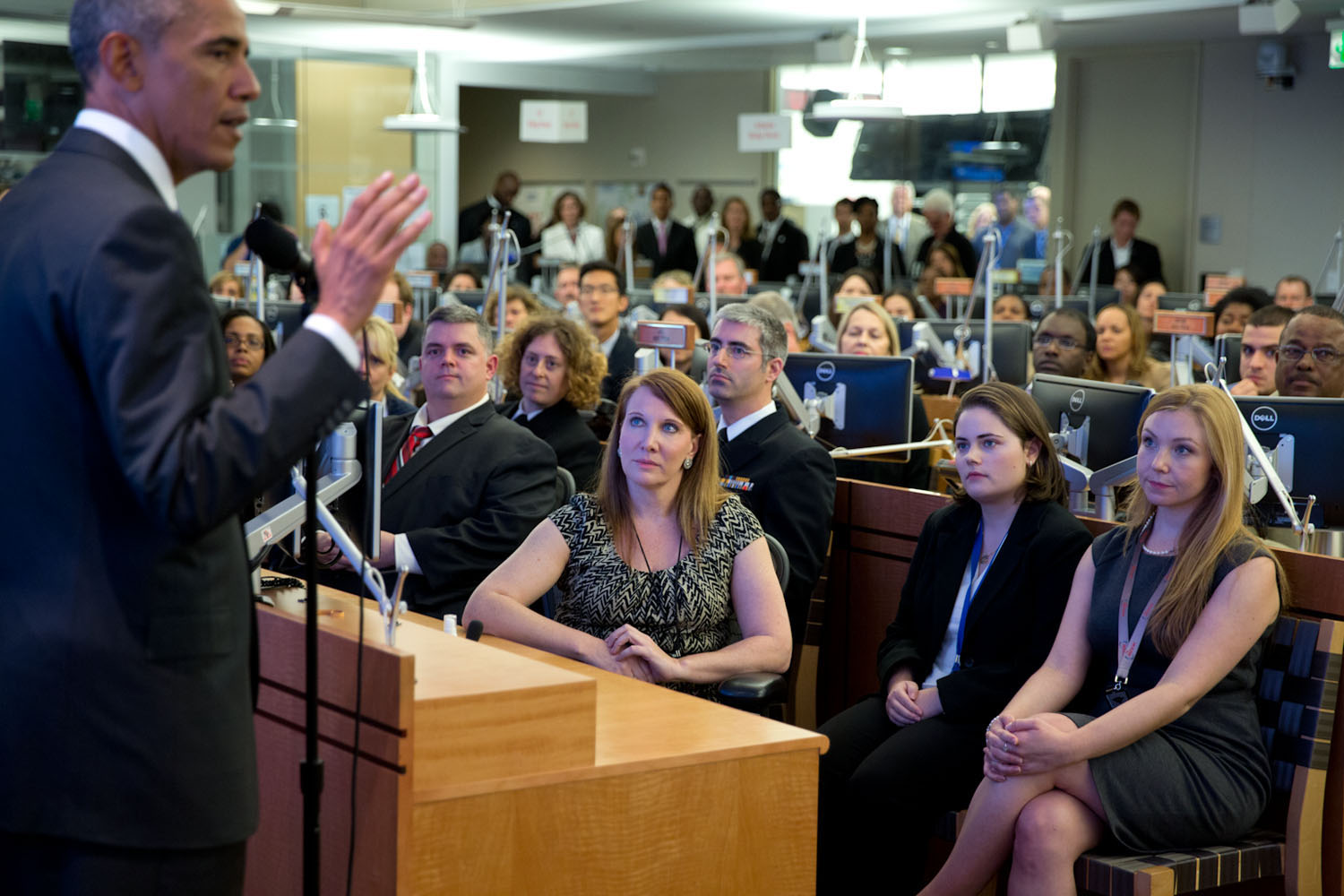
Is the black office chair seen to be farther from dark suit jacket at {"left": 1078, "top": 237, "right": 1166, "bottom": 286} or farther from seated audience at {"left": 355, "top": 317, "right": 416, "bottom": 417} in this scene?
dark suit jacket at {"left": 1078, "top": 237, "right": 1166, "bottom": 286}

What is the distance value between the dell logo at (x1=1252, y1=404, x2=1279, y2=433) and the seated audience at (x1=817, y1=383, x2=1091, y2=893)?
571 mm

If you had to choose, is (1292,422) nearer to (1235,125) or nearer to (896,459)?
(896,459)

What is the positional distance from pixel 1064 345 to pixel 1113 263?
747cm

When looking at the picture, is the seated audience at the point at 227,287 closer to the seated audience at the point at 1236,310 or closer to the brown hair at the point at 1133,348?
the brown hair at the point at 1133,348

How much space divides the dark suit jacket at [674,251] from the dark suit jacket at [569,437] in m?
9.38

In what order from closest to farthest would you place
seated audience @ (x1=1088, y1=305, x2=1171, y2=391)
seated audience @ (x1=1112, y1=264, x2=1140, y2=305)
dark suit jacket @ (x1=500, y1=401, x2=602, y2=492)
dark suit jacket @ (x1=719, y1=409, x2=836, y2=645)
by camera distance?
dark suit jacket @ (x1=719, y1=409, x2=836, y2=645) → dark suit jacket @ (x1=500, y1=401, x2=602, y2=492) → seated audience @ (x1=1088, y1=305, x2=1171, y2=391) → seated audience @ (x1=1112, y1=264, x2=1140, y2=305)

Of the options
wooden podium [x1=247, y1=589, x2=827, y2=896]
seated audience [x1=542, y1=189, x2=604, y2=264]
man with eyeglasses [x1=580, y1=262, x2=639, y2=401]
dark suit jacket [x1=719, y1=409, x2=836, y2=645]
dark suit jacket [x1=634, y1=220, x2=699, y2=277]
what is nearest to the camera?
wooden podium [x1=247, y1=589, x2=827, y2=896]

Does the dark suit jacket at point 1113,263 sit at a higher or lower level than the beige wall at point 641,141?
lower

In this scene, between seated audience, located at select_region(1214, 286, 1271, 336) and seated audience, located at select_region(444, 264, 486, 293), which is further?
seated audience, located at select_region(444, 264, 486, 293)

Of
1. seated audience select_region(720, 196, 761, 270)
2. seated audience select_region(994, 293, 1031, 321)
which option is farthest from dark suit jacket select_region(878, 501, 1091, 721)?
seated audience select_region(720, 196, 761, 270)

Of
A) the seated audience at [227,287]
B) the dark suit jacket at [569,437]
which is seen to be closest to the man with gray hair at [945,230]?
the seated audience at [227,287]

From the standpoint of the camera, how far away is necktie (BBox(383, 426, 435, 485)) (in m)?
3.98

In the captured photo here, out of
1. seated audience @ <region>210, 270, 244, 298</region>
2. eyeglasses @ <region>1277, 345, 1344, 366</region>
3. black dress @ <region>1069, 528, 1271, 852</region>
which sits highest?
seated audience @ <region>210, 270, 244, 298</region>

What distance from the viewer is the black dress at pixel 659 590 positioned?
3066 mm
